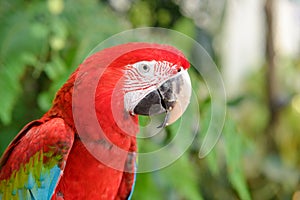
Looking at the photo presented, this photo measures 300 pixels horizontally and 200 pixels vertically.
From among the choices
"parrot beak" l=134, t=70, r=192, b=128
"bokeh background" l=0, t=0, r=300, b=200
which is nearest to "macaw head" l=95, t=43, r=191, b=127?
"parrot beak" l=134, t=70, r=192, b=128

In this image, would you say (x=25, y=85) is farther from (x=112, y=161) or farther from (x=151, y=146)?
(x=112, y=161)

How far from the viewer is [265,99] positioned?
1462 mm

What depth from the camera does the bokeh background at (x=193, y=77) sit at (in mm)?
827

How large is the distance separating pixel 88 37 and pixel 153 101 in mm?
398

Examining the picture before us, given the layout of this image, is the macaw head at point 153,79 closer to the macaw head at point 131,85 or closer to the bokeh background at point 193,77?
the macaw head at point 131,85

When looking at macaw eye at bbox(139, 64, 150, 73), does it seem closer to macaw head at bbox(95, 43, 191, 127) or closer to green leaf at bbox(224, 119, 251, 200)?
macaw head at bbox(95, 43, 191, 127)

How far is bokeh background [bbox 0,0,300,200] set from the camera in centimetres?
83

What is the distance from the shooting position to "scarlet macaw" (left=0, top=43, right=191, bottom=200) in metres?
0.48

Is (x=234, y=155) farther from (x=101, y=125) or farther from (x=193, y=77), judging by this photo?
(x=101, y=125)

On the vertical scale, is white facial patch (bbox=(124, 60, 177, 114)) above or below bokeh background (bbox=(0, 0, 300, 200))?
above

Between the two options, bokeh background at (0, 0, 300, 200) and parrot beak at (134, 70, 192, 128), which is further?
bokeh background at (0, 0, 300, 200)

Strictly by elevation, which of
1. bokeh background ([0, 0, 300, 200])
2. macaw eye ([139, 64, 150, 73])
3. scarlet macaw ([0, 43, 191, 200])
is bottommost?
bokeh background ([0, 0, 300, 200])

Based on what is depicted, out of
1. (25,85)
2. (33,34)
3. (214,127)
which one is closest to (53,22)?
(33,34)

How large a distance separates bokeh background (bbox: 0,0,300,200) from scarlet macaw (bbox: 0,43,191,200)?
24 cm
